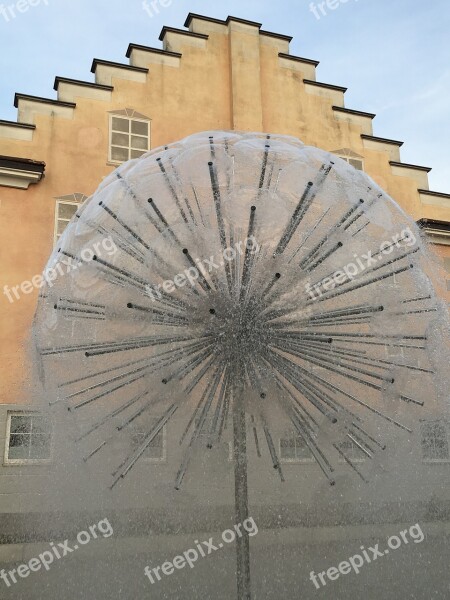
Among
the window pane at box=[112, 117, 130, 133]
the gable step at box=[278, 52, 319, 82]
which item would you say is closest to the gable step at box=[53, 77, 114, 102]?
the window pane at box=[112, 117, 130, 133]

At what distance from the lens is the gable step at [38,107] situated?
12.6 meters

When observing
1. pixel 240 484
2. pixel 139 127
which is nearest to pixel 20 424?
pixel 139 127

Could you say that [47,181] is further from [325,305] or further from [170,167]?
[325,305]

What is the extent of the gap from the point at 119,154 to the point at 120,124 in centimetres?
73

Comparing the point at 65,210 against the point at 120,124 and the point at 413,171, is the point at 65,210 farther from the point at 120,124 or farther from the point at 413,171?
the point at 413,171

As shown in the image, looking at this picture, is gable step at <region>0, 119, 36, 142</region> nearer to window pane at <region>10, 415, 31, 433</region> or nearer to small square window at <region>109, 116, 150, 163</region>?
small square window at <region>109, 116, 150, 163</region>

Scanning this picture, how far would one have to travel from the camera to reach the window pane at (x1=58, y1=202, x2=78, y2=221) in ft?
40.5

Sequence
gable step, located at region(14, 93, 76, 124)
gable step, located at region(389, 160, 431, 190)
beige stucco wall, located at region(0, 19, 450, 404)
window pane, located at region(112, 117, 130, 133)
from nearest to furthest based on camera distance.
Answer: beige stucco wall, located at region(0, 19, 450, 404)
gable step, located at region(14, 93, 76, 124)
window pane, located at region(112, 117, 130, 133)
gable step, located at region(389, 160, 431, 190)

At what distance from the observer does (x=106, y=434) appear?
209 inches

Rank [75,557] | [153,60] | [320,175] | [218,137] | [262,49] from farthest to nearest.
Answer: [262,49] → [153,60] → [75,557] → [218,137] → [320,175]

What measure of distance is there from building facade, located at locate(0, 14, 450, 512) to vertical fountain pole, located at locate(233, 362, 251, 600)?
4.52 m

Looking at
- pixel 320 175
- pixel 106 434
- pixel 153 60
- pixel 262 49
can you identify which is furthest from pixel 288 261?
pixel 262 49

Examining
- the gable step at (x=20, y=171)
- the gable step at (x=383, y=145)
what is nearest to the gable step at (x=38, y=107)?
the gable step at (x=20, y=171)

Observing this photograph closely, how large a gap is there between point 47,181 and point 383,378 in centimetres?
945
